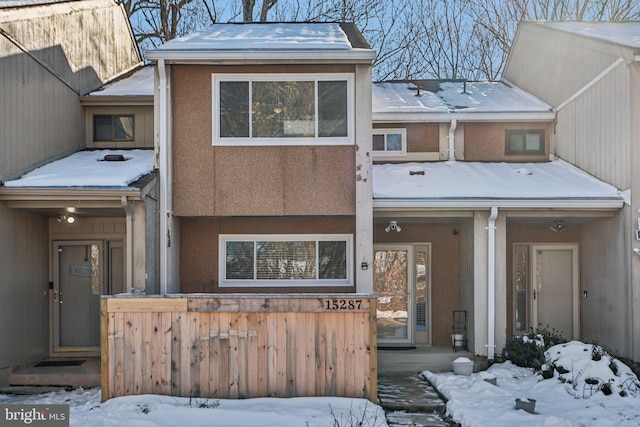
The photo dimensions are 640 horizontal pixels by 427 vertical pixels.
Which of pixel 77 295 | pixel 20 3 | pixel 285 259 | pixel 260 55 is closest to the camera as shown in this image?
pixel 260 55

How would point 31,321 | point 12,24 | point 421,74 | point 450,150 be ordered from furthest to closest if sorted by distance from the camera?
point 421,74 < point 450,150 < point 31,321 < point 12,24

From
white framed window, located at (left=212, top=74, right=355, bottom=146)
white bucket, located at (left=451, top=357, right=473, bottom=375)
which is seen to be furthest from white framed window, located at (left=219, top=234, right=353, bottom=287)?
white bucket, located at (left=451, top=357, right=473, bottom=375)

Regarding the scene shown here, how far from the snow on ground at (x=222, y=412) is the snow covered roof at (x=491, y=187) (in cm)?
359

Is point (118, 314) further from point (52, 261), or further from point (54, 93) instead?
point (54, 93)

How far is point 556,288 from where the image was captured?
1103 centimetres

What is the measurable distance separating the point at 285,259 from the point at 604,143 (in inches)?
233

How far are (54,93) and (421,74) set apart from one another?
1560cm

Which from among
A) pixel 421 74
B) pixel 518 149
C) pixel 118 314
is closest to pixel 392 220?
pixel 518 149

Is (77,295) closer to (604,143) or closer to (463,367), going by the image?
(463,367)

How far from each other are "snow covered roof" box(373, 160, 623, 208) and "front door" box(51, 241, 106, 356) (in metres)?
5.48

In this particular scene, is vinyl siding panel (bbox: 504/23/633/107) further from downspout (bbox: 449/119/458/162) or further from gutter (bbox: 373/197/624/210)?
gutter (bbox: 373/197/624/210)

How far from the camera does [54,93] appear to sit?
10.5 metres

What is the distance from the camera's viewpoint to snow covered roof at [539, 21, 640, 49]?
31.0 ft

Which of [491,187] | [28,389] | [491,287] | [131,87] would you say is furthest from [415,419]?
[131,87]
